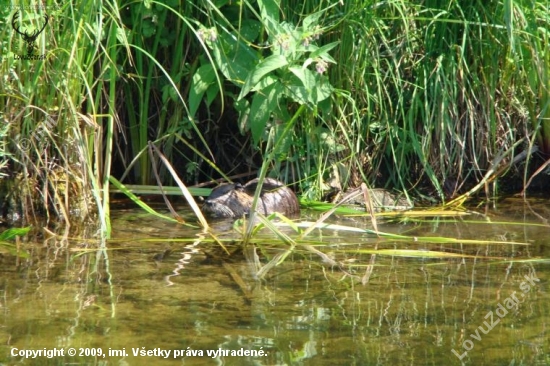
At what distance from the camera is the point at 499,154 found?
4902mm

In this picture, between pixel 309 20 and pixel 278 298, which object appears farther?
pixel 309 20

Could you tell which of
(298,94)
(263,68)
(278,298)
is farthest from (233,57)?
(278,298)

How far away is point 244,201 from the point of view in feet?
15.1

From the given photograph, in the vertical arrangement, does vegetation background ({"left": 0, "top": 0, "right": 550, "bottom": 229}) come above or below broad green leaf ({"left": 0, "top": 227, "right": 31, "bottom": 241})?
above

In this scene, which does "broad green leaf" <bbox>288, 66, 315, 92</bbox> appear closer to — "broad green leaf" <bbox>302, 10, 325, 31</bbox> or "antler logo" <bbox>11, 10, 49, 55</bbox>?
"broad green leaf" <bbox>302, 10, 325, 31</bbox>

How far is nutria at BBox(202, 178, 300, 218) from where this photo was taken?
14.9 ft

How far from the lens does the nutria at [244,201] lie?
4539mm

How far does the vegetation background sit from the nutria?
17cm

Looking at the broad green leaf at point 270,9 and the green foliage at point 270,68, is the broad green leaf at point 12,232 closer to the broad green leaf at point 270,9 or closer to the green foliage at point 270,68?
the green foliage at point 270,68

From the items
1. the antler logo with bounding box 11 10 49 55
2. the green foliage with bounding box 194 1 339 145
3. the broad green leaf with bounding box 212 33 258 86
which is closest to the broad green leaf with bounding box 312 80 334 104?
the green foliage with bounding box 194 1 339 145

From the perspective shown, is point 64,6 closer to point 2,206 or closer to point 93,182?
point 93,182

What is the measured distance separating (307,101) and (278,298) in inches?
63.6

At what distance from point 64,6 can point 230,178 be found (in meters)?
1.62

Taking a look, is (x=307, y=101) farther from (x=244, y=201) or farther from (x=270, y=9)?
(x=244, y=201)
